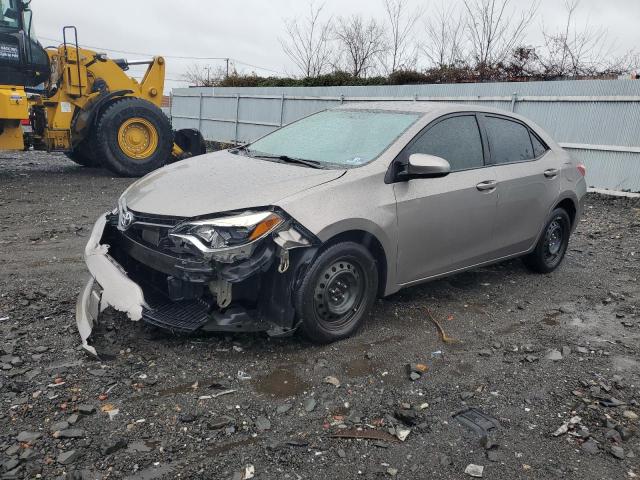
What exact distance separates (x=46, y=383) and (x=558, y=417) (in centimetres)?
290

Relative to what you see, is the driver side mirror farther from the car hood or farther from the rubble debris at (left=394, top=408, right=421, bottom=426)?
the rubble debris at (left=394, top=408, right=421, bottom=426)

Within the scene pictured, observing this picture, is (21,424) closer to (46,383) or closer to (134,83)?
(46,383)

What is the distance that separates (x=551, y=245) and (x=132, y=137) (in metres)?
8.54

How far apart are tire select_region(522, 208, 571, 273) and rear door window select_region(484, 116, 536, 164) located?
747mm

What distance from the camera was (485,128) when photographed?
4750 millimetres

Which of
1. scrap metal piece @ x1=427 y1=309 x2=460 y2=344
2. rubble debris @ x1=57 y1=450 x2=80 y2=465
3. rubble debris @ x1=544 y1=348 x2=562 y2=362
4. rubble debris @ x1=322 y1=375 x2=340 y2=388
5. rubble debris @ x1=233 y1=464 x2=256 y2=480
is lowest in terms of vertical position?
rubble debris @ x1=57 y1=450 x2=80 y2=465

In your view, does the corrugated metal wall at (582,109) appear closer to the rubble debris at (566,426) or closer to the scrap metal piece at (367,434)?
the rubble debris at (566,426)

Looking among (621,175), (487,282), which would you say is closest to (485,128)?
(487,282)

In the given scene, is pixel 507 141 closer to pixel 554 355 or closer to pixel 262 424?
pixel 554 355


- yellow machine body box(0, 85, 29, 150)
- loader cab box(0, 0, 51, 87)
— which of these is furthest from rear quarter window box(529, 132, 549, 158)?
loader cab box(0, 0, 51, 87)

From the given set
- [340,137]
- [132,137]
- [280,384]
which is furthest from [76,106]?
[280,384]

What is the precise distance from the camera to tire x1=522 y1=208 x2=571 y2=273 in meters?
5.41

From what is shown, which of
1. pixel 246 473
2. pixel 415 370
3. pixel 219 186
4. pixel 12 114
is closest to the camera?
pixel 246 473

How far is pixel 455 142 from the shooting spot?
4.45 metres
